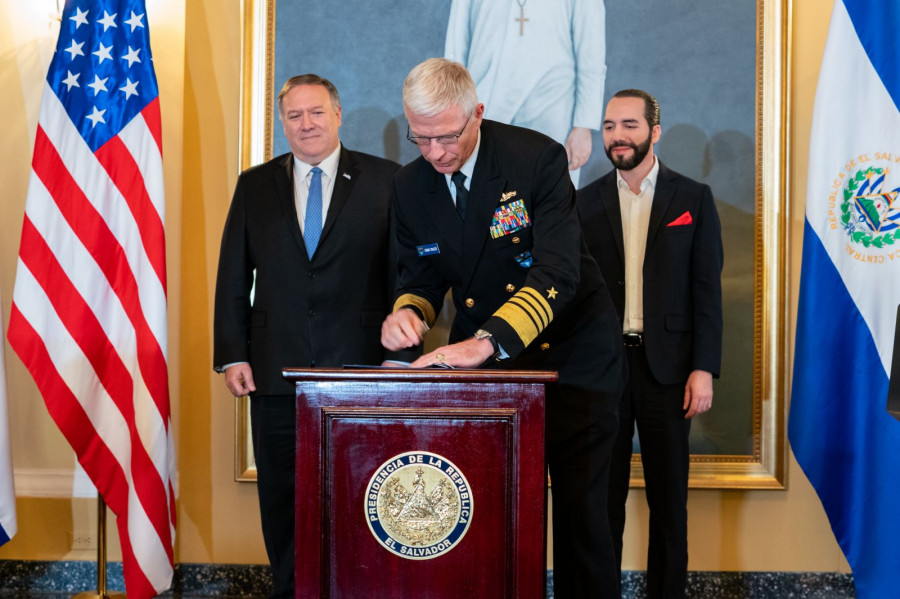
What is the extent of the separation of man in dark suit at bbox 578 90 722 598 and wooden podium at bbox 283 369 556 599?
1411 millimetres

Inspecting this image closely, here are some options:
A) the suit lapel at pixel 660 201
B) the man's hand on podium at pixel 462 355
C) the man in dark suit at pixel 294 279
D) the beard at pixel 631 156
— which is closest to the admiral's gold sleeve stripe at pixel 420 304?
the man's hand on podium at pixel 462 355

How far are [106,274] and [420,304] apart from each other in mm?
1483

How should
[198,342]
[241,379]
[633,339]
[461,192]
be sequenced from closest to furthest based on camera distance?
[461,192] < [241,379] < [633,339] < [198,342]

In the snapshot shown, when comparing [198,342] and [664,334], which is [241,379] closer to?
[198,342]

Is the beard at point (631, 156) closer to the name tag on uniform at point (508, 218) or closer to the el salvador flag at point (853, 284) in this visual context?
the el salvador flag at point (853, 284)

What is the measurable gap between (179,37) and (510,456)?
271 centimetres

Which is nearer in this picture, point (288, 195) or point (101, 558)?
point (288, 195)

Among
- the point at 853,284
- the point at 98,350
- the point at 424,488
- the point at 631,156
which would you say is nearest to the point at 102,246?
the point at 98,350

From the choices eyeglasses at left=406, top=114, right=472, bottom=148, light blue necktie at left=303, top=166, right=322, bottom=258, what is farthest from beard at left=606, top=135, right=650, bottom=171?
eyeglasses at left=406, top=114, right=472, bottom=148

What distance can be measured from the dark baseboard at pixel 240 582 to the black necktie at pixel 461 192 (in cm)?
198

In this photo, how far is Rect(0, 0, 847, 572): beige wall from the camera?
3.66 meters

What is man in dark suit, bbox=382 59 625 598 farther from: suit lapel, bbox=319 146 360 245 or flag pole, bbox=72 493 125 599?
flag pole, bbox=72 493 125 599

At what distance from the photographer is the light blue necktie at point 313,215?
3.08m

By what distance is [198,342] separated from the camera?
3746 mm
